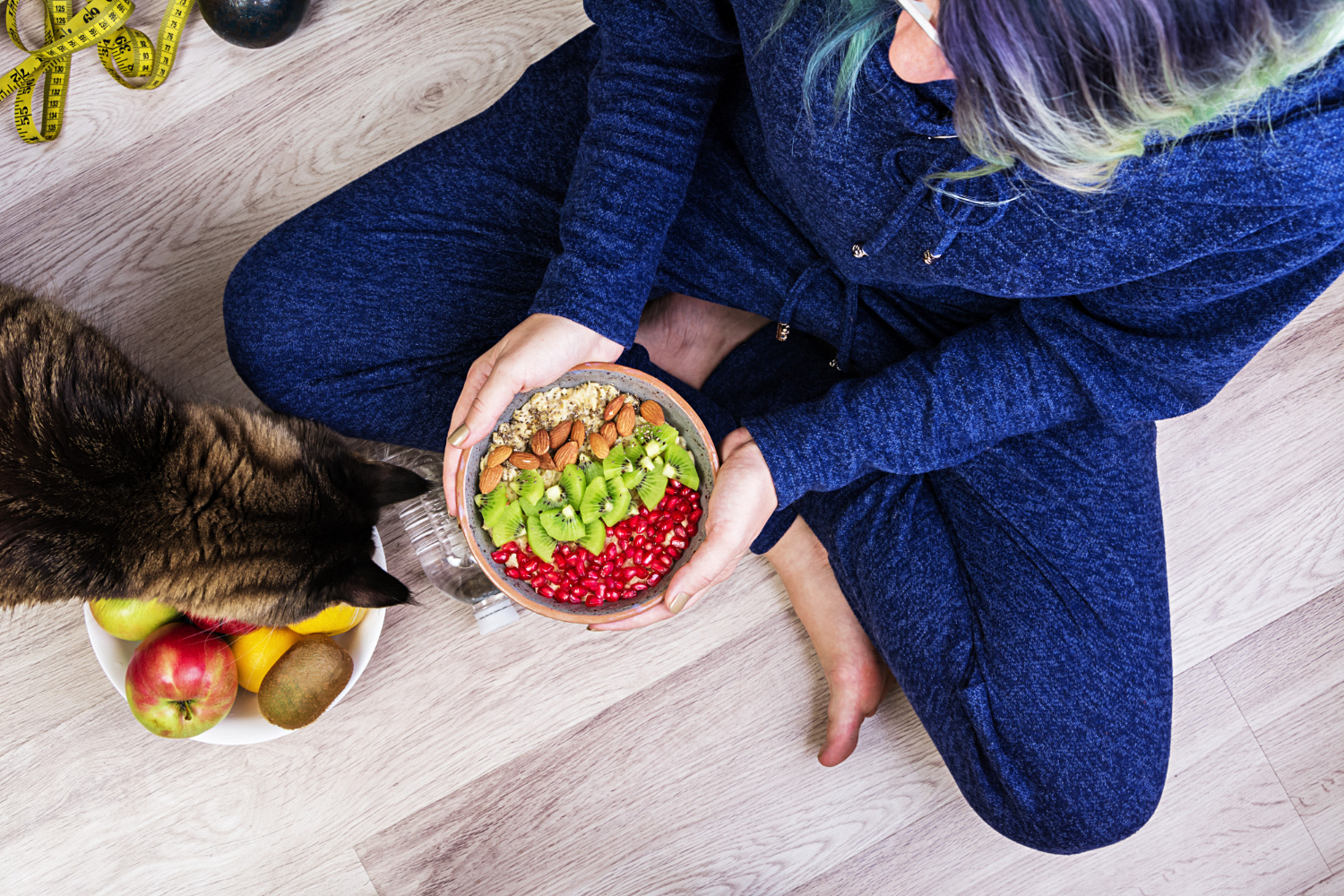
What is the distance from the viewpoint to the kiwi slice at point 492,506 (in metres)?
1.09

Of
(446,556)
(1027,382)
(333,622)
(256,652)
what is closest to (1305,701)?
(1027,382)

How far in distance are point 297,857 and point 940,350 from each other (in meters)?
1.40

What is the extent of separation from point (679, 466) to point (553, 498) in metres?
0.18

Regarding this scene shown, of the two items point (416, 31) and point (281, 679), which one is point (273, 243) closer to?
point (416, 31)

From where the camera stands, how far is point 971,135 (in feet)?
2.22

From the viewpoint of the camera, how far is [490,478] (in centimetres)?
109

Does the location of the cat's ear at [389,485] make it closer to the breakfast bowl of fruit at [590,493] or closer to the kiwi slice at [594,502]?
the breakfast bowl of fruit at [590,493]

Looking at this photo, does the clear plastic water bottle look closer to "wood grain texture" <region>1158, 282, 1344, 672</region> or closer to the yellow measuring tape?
the yellow measuring tape

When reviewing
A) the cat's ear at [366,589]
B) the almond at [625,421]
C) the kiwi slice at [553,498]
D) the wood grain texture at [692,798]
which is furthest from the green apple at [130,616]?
the almond at [625,421]

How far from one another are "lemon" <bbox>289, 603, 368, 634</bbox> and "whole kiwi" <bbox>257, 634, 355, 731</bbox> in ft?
0.12

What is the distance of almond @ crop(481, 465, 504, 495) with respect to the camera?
1.08 metres

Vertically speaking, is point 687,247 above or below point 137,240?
below

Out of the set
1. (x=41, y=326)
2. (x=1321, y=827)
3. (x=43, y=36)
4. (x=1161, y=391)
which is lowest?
(x=1321, y=827)

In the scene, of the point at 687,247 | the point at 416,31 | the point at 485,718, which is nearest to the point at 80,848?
the point at 485,718
